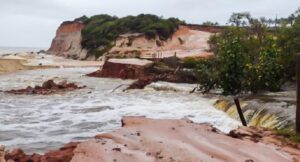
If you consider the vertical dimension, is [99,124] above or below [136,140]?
below

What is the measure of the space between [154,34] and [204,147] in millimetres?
53079

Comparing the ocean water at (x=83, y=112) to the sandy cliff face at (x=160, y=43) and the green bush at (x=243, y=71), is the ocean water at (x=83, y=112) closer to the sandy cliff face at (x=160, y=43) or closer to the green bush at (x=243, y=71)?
the green bush at (x=243, y=71)

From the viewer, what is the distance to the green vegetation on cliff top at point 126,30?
2363 inches

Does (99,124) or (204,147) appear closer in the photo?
(204,147)

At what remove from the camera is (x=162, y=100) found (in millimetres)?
19281

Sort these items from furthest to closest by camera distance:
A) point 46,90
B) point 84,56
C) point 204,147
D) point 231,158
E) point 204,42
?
point 84,56 < point 204,42 < point 46,90 < point 204,147 < point 231,158

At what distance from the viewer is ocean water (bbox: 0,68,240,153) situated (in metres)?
11.9

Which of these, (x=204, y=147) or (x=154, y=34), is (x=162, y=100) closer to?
(x=204, y=147)

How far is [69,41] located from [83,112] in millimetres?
64076

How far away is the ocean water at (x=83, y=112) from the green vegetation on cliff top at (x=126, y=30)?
36598mm

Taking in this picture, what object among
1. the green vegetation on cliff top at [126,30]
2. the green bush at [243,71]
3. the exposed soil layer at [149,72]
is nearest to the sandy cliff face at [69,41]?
the green vegetation on cliff top at [126,30]

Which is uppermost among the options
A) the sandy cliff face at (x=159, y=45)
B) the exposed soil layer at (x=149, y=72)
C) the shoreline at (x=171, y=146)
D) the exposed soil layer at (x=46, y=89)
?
the sandy cliff face at (x=159, y=45)

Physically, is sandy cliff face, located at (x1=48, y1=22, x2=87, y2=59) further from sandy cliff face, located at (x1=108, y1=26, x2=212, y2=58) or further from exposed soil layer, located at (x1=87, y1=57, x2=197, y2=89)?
exposed soil layer, located at (x1=87, y1=57, x2=197, y2=89)

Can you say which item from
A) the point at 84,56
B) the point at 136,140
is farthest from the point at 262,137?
the point at 84,56
